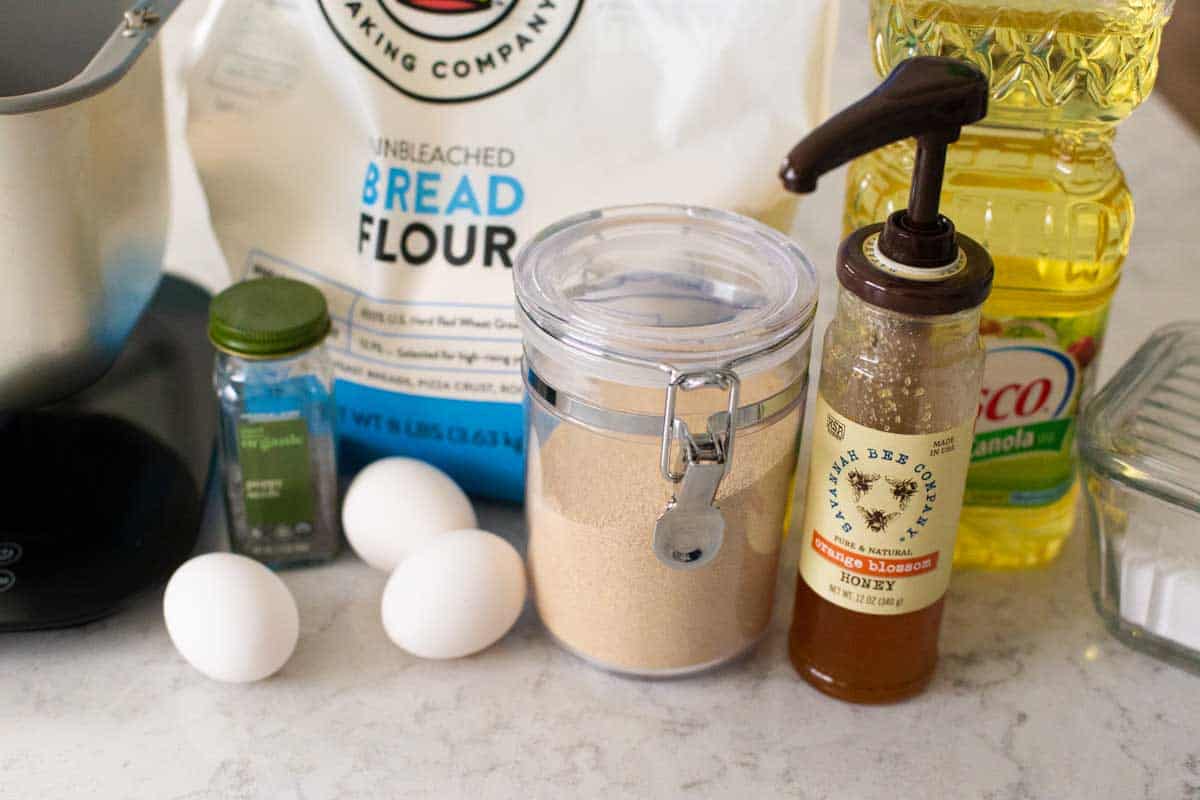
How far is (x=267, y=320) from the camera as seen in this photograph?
0.73 metres

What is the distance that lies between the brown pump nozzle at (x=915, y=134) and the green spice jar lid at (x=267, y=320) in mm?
278

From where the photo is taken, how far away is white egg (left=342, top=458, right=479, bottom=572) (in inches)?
30.1

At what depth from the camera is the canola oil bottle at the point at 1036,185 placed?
2.34ft

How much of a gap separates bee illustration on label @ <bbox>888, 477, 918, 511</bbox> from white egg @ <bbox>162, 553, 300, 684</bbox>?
0.31 meters

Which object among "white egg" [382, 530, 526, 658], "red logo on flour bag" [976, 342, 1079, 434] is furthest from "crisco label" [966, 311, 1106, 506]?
"white egg" [382, 530, 526, 658]

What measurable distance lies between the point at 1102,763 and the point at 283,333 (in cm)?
47

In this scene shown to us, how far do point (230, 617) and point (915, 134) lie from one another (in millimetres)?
403

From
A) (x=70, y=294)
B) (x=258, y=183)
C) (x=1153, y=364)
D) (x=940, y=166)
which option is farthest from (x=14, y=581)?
(x=1153, y=364)

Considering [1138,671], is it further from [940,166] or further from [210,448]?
[210,448]

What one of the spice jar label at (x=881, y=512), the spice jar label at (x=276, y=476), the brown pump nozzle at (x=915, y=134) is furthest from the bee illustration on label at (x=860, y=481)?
the spice jar label at (x=276, y=476)

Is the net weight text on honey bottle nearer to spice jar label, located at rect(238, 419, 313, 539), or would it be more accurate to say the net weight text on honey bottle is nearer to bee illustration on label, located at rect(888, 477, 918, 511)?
bee illustration on label, located at rect(888, 477, 918, 511)

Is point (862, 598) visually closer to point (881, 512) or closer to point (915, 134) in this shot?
point (881, 512)

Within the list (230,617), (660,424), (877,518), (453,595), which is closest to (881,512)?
(877,518)

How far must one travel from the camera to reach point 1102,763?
692mm
